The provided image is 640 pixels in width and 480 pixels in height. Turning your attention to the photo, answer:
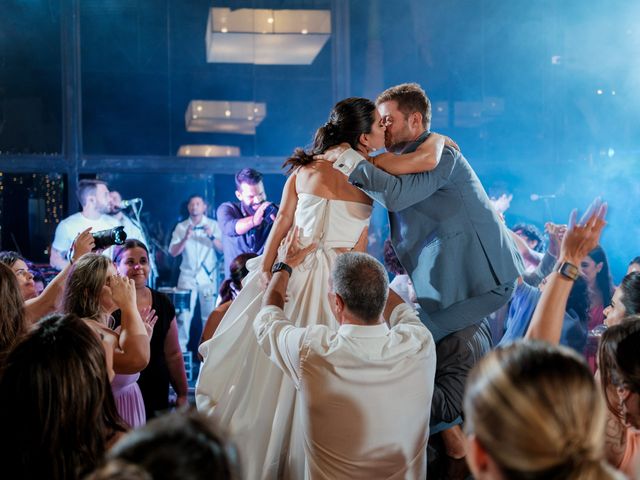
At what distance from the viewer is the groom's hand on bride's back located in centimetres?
304

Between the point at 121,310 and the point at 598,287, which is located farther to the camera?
the point at 598,287

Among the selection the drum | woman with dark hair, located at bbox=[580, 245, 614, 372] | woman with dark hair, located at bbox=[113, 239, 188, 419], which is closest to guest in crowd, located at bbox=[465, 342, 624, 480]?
woman with dark hair, located at bbox=[113, 239, 188, 419]

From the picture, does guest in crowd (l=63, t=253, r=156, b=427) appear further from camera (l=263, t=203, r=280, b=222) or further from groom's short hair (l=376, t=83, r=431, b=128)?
camera (l=263, t=203, r=280, b=222)

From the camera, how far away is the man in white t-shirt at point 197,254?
6930 mm

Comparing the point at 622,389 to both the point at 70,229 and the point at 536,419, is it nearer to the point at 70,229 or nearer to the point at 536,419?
the point at 536,419

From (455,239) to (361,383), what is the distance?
1.14 meters

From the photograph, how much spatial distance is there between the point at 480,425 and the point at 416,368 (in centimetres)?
106

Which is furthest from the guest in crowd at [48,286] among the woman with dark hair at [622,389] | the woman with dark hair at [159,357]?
the woman with dark hair at [622,389]

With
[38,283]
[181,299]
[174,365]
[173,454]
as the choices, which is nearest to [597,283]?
[174,365]

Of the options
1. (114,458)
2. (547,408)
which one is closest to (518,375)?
(547,408)

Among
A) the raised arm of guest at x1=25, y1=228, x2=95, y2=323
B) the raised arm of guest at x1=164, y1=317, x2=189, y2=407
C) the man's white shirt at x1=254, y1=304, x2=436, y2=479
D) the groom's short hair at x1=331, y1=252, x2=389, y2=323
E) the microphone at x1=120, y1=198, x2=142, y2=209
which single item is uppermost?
the microphone at x1=120, y1=198, x2=142, y2=209

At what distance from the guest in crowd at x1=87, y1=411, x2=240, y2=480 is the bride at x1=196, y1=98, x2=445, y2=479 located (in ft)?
6.29

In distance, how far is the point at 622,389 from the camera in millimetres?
1729

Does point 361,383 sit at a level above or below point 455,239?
below
